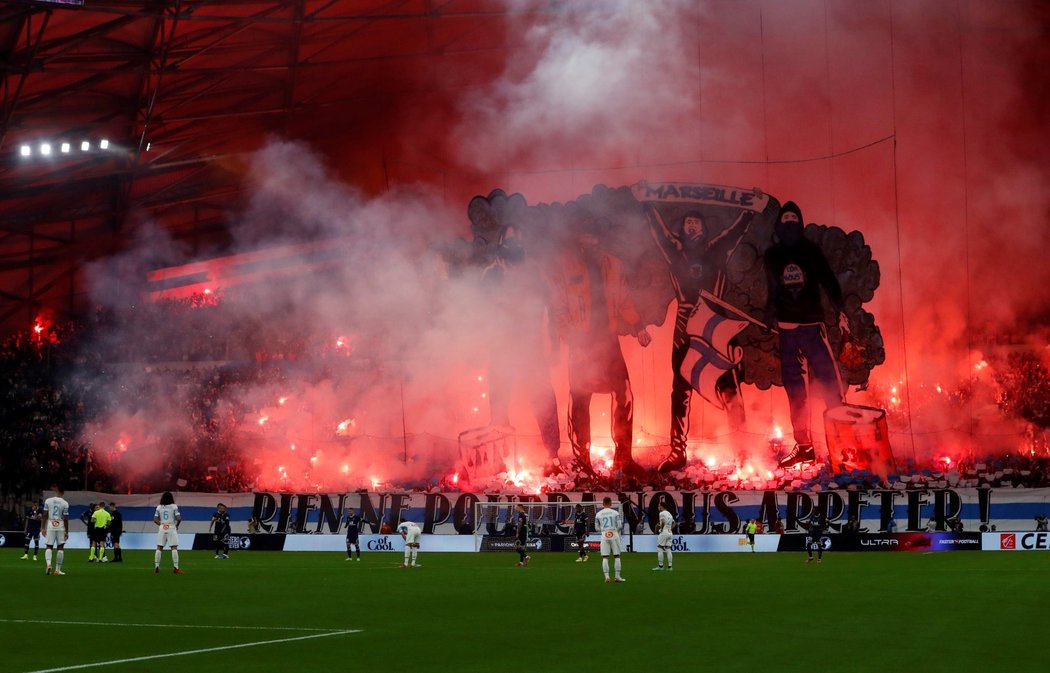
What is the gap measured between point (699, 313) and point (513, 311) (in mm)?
7611

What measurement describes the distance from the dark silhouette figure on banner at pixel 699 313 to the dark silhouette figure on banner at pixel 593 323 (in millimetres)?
1775

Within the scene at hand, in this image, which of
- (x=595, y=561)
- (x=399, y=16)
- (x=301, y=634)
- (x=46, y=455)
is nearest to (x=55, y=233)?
(x=46, y=455)

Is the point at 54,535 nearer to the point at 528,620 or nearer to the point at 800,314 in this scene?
the point at 528,620

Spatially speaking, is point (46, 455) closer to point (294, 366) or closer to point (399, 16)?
point (294, 366)

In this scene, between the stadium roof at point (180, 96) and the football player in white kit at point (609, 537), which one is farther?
the stadium roof at point (180, 96)

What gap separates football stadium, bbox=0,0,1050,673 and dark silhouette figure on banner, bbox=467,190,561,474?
5.1 inches

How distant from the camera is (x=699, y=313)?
49.5 metres

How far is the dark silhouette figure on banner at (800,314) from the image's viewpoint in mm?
48438

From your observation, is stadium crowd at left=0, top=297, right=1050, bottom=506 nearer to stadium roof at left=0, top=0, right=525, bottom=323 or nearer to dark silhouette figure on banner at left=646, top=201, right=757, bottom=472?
dark silhouette figure on banner at left=646, top=201, right=757, bottom=472

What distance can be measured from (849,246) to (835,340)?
382cm

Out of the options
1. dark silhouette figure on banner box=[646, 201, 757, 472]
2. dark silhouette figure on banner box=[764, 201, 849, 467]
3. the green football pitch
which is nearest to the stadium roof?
dark silhouette figure on banner box=[646, 201, 757, 472]

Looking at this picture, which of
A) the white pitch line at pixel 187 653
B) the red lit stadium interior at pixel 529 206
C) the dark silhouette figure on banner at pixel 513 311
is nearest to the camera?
the white pitch line at pixel 187 653

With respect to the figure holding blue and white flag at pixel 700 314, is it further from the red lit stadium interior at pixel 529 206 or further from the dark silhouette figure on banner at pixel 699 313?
the red lit stadium interior at pixel 529 206

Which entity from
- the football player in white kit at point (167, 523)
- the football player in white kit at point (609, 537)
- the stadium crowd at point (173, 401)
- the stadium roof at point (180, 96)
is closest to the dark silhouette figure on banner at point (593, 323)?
the stadium crowd at point (173, 401)
